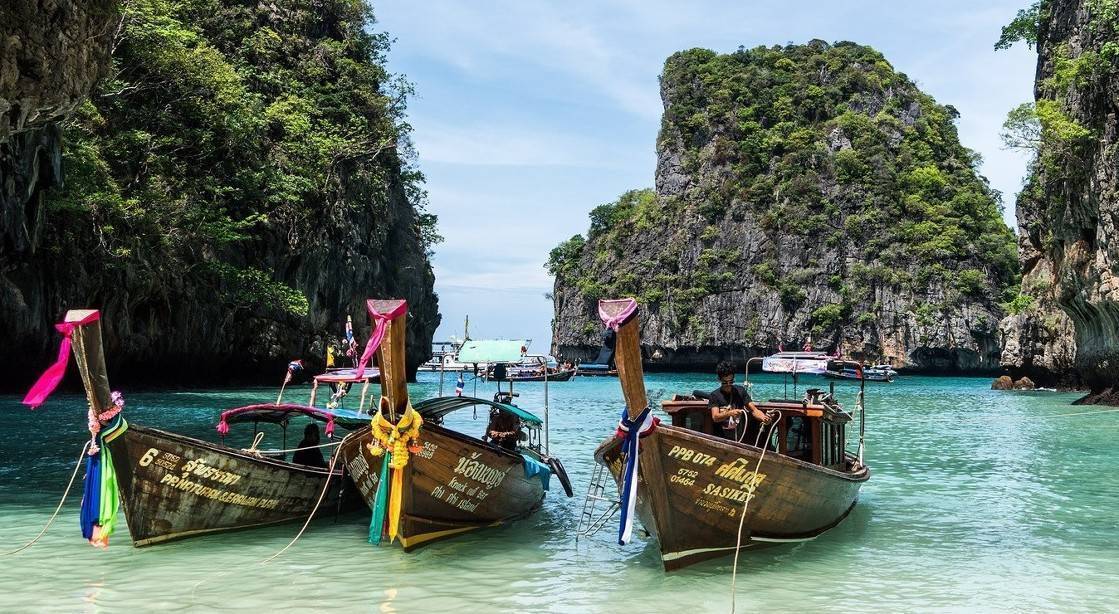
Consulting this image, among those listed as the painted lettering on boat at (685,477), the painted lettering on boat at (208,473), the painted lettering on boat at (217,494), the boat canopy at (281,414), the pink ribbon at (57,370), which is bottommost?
the painted lettering on boat at (217,494)

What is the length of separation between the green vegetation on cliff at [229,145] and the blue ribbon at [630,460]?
22.1 m

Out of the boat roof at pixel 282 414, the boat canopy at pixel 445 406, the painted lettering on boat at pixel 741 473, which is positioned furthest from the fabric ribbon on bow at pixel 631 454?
the boat roof at pixel 282 414

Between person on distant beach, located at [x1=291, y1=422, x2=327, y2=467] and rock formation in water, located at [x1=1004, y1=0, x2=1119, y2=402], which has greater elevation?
rock formation in water, located at [x1=1004, y1=0, x2=1119, y2=402]

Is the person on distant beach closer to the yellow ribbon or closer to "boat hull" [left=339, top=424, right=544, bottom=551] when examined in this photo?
"boat hull" [left=339, top=424, right=544, bottom=551]

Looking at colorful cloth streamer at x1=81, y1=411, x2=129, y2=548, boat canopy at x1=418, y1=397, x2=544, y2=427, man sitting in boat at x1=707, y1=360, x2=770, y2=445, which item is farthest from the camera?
boat canopy at x1=418, y1=397, x2=544, y2=427

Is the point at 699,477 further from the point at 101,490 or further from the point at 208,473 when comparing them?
the point at 101,490

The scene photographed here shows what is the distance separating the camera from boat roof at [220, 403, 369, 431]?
11891mm

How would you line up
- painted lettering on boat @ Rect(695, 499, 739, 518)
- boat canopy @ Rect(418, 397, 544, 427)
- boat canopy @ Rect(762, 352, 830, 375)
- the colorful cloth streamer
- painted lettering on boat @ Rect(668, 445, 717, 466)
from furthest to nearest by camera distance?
boat canopy @ Rect(762, 352, 830, 375), boat canopy @ Rect(418, 397, 544, 427), the colorful cloth streamer, painted lettering on boat @ Rect(695, 499, 739, 518), painted lettering on boat @ Rect(668, 445, 717, 466)

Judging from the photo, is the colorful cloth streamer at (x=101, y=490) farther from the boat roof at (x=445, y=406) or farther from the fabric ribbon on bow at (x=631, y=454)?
the fabric ribbon on bow at (x=631, y=454)

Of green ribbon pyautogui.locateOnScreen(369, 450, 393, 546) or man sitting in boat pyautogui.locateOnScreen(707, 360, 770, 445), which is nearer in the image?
green ribbon pyautogui.locateOnScreen(369, 450, 393, 546)

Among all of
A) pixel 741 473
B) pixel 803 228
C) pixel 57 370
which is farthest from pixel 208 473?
pixel 803 228

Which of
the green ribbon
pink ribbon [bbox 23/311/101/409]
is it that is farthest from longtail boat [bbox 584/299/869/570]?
pink ribbon [bbox 23/311/101/409]

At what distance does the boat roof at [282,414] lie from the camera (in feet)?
39.0

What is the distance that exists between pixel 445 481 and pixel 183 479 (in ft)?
9.39
